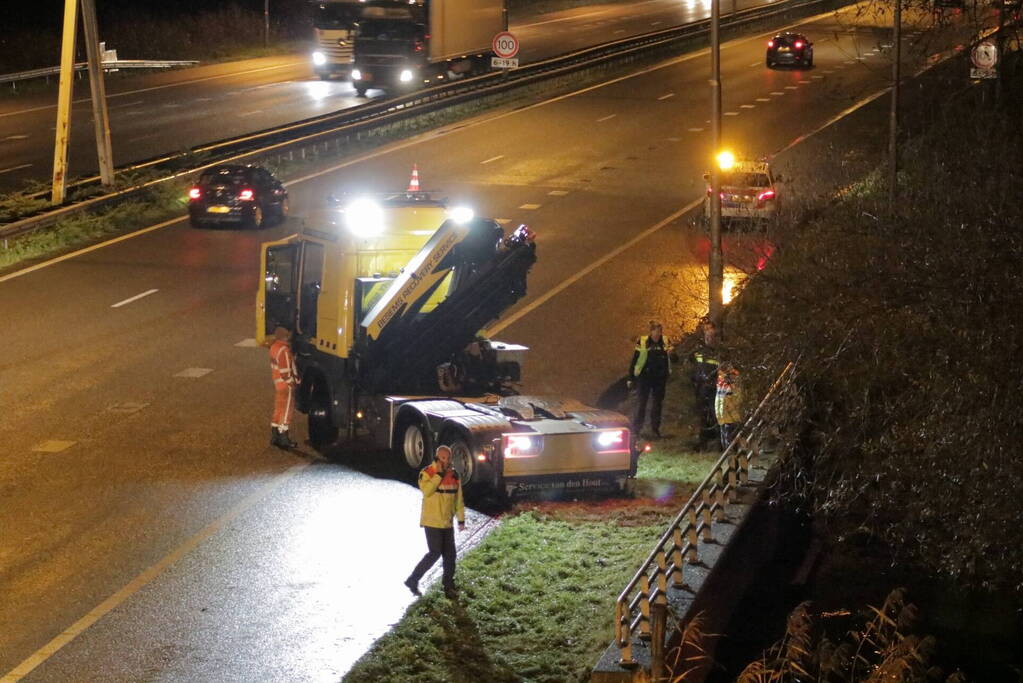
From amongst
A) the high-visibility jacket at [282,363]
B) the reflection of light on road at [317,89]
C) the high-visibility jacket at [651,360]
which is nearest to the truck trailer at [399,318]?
the high-visibility jacket at [282,363]

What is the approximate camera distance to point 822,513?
16.1 meters

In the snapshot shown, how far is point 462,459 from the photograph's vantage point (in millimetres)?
15070

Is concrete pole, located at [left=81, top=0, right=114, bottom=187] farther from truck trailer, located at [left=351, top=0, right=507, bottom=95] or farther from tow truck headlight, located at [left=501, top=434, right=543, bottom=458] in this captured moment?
tow truck headlight, located at [left=501, top=434, right=543, bottom=458]

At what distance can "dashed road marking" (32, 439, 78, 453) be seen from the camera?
56.2 feet

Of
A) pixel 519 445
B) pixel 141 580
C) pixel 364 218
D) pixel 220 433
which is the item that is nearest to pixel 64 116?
pixel 220 433

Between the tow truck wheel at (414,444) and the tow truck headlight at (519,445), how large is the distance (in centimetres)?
134

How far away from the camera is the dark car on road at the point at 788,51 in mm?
56906

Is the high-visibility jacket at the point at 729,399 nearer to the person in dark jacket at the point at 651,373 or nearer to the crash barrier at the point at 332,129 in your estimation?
the person in dark jacket at the point at 651,373

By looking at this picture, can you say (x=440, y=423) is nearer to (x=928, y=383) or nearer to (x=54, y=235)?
(x=928, y=383)

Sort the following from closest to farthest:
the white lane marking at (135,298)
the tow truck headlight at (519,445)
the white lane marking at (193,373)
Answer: the tow truck headlight at (519,445), the white lane marking at (193,373), the white lane marking at (135,298)

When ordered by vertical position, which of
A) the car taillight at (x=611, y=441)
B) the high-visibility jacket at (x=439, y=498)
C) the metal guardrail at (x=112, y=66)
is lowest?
the car taillight at (x=611, y=441)

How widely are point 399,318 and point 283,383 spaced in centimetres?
161

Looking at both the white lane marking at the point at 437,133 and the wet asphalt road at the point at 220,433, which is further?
the white lane marking at the point at 437,133

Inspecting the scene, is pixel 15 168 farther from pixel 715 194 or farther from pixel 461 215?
pixel 461 215
